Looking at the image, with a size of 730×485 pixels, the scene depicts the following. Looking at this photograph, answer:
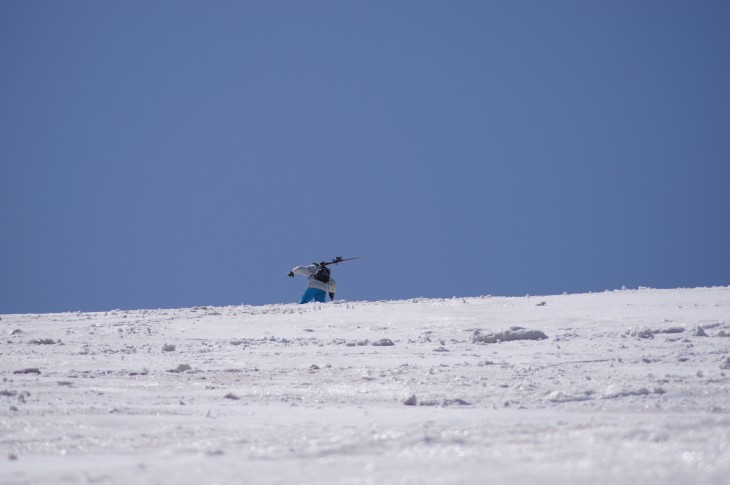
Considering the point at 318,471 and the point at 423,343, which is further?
the point at 423,343

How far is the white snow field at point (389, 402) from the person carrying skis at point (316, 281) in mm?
10971

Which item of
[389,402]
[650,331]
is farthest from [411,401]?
[650,331]

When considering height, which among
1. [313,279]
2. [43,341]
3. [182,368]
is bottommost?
[182,368]

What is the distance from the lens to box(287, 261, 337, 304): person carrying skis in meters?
25.3

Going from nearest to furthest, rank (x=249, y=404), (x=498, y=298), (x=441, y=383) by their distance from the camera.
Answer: (x=249, y=404) < (x=441, y=383) < (x=498, y=298)

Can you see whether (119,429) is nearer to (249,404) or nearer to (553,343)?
(249,404)

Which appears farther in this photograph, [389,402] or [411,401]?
[389,402]

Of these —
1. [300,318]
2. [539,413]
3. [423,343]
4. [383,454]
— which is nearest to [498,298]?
[300,318]

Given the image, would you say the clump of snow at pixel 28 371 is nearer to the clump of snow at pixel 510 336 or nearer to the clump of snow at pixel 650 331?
the clump of snow at pixel 510 336

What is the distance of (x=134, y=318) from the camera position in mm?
18000

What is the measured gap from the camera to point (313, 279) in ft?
83.4

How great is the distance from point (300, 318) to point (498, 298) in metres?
4.16

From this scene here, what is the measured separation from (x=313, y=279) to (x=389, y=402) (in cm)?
1890

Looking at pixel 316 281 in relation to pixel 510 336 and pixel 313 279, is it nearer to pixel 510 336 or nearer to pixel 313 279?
pixel 313 279
